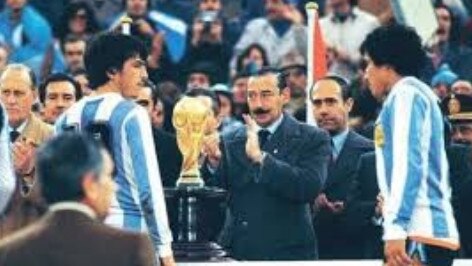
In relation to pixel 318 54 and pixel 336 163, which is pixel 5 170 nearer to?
pixel 336 163

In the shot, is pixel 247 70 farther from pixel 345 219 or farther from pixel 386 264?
pixel 386 264

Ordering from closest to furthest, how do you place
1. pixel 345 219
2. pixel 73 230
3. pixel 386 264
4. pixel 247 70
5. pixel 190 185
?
pixel 73 230
pixel 386 264
pixel 190 185
pixel 345 219
pixel 247 70

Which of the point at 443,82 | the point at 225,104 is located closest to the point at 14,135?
the point at 225,104

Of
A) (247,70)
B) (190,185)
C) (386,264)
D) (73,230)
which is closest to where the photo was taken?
(73,230)

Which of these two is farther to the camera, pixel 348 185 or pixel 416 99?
pixel 348 185

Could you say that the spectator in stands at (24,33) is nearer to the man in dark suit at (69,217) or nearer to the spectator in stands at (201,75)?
the spectator in stands at (201,75)

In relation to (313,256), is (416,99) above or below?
above

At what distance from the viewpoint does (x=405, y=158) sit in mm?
8453

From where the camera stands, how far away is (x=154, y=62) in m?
15.2

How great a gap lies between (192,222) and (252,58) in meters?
4.85

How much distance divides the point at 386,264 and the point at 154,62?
6983mm

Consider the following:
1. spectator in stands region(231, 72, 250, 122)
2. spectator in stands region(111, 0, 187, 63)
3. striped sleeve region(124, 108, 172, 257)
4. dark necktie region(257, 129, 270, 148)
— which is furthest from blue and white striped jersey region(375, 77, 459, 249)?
spectator in stands region(111, 0, 187, 63)

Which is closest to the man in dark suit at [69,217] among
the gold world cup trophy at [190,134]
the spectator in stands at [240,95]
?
the gold world cup trophy at [190,134]

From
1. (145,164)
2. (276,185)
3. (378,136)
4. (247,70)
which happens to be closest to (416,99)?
(378,136)
